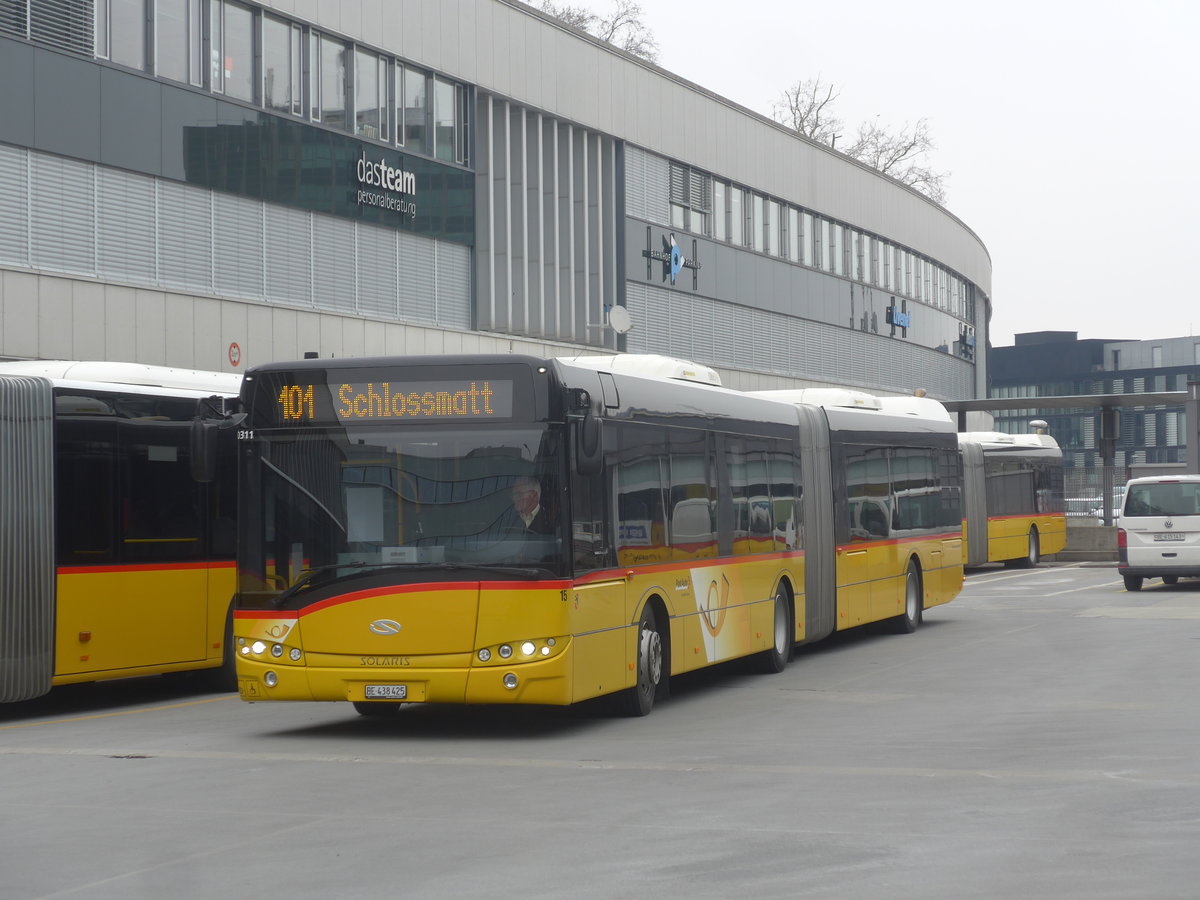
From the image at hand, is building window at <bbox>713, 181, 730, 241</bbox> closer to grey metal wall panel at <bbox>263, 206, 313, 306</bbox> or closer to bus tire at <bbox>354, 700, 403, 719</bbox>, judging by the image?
grey metal wall panel at <bbox>263, 206, 313, 306</bbox>

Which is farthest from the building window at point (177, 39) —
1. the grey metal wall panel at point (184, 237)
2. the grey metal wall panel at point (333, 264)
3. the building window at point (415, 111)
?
the building window at point (415, 111)

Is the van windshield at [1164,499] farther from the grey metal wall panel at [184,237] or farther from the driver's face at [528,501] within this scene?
the driver's face at [528,501]

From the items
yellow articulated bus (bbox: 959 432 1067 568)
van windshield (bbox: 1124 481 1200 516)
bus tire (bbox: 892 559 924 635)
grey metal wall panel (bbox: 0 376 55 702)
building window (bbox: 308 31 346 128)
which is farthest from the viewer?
yellow articulated bus (bbox: 959 432 1067 568)

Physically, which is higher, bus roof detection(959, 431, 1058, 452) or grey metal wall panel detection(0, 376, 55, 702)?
bus roof detection(959, 431, 1058, 452)

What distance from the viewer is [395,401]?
12875 mm

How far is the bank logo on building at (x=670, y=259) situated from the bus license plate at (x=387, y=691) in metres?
32.5

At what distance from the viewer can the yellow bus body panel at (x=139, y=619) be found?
49.4 feet

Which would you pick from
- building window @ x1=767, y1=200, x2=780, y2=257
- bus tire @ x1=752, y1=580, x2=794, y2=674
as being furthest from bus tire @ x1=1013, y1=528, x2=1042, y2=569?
bus tire @ x1=752, y1=580, x2=794, y2=674

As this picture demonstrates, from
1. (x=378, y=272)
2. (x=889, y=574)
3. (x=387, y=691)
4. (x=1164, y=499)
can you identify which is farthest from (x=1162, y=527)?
(x=387, y=691)

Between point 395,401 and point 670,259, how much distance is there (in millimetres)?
33557

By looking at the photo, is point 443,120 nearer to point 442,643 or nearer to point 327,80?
point 327,80

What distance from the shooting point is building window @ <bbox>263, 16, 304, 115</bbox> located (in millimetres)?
31031

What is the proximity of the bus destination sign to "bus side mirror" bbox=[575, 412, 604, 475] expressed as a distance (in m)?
0.58

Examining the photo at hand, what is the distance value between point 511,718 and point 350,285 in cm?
2025
